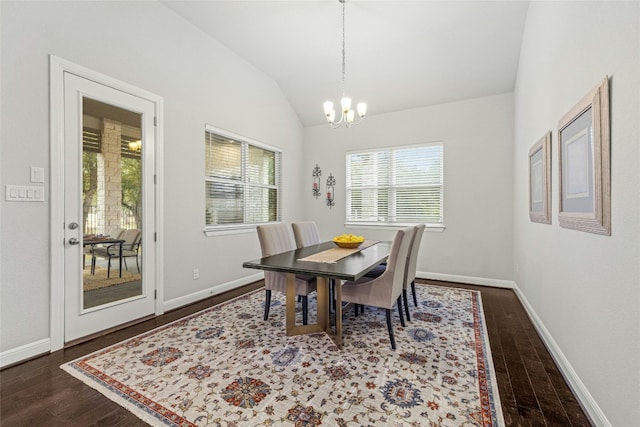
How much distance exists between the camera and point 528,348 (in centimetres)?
242

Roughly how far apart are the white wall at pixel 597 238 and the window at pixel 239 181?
11.7ft

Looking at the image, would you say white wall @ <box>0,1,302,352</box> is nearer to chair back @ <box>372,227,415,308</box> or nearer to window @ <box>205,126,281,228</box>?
window @ <box>205,126,281,228</box>

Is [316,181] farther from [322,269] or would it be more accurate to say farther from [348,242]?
[322,269]

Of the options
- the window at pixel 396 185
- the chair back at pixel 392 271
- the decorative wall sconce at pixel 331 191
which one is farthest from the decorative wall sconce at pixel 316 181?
the chair back at pixel 392 271

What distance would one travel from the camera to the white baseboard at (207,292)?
3.33m

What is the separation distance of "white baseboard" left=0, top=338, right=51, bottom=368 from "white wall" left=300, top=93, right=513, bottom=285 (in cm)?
421

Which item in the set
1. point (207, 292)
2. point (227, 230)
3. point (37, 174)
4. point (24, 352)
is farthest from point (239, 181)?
point (24, 352)

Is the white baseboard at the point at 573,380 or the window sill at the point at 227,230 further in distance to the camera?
the window sill at the point at 227,230

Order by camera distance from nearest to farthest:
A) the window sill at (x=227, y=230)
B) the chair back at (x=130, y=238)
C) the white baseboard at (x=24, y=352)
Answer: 1. the white baseboard at (x=24, y=352)
2. the chair back at (x=130, y=238)
3. the window sill at (x=227, y=230)

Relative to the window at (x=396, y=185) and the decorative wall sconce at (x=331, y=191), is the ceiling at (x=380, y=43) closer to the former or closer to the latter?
the window at (x=396, y=185)

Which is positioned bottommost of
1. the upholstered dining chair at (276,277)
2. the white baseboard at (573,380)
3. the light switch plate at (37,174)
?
the white baseboard at (573,380)

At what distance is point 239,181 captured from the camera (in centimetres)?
439

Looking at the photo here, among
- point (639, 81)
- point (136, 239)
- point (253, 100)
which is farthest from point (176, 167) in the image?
point (639, 81)

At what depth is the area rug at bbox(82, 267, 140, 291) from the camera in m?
2.60
